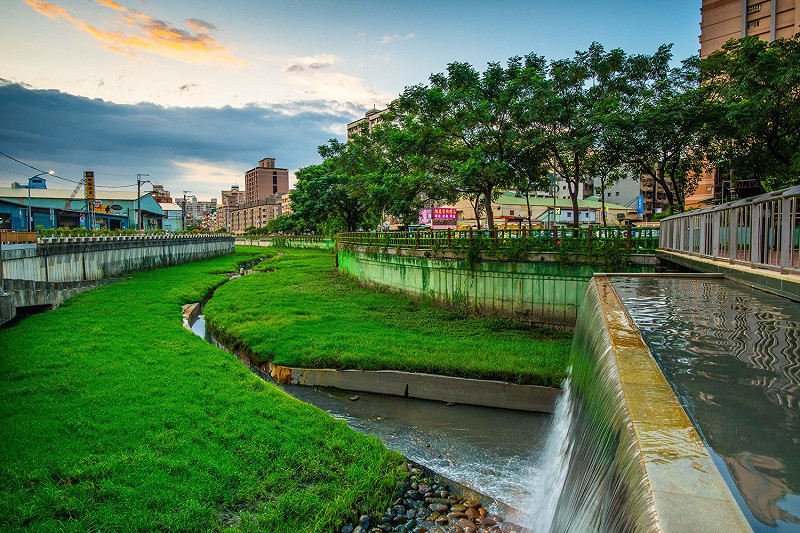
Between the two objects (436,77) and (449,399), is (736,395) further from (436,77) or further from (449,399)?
(436,77)

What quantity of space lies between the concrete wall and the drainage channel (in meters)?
19.3

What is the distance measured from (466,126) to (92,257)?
1106 inches

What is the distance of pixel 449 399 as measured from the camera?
12.9 m

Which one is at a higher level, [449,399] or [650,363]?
[650,363]

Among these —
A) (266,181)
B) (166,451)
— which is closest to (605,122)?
(166,451)

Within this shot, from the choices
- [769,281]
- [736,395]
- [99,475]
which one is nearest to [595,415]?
[736,395]

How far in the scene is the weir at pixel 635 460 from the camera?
2.27 m

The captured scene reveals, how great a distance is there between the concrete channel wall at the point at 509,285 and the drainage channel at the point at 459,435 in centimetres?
916

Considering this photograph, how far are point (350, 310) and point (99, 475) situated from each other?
1696 centimetres

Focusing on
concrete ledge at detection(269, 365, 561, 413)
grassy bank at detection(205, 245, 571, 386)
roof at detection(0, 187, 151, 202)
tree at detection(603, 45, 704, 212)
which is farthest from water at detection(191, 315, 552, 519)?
roof at detection(0, 187, 151, 202)

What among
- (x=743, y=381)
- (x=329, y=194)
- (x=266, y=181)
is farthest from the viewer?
(x=266, y=181)

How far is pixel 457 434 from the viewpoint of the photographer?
11023 millimetres

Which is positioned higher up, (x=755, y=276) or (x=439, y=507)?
(x=755, y=276)

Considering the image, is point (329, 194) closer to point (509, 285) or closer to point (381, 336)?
point (509, 285)
